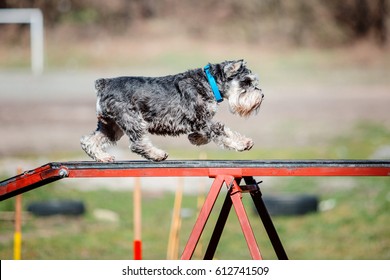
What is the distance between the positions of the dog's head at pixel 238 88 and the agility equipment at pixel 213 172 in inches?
28.6

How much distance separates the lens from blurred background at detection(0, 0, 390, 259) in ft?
48.4

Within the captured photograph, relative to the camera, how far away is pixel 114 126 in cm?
855

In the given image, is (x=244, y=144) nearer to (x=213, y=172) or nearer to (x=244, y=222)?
(x=213, y=172)

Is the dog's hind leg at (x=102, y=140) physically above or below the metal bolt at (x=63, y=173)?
A: above

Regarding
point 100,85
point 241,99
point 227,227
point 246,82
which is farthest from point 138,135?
point 227,227

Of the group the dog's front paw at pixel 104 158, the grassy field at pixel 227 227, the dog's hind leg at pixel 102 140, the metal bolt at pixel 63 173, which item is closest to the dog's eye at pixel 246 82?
the dog's hind leg at pixel 102 140

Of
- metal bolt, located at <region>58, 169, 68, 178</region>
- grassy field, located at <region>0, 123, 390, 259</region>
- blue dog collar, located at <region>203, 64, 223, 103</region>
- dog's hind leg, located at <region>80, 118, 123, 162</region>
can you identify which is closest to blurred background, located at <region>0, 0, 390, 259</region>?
grassy field, located at <region>0, 123, 390, 259</region>

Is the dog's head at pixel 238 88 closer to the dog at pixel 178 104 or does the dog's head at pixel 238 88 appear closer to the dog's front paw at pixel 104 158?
the dog at pixel 178 104

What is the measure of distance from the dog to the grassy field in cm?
517

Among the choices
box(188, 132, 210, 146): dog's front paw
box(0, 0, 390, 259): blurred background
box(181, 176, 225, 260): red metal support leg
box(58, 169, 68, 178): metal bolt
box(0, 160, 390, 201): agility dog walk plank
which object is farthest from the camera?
box(0, 0, 390, 259): blurred background

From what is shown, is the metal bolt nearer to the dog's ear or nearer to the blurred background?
the dog's ear

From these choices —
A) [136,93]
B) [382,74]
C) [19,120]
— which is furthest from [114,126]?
[382,74]

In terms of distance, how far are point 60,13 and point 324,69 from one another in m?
13.9

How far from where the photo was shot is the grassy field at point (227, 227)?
44.5ft
